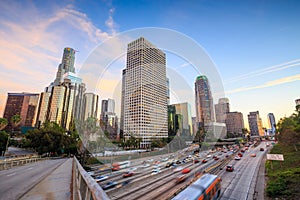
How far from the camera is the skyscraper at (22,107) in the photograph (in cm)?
11025

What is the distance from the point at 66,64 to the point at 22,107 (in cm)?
7904

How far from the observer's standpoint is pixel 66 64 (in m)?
173

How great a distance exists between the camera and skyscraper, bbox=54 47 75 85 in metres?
167

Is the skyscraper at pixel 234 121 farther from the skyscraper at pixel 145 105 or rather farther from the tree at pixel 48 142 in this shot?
the tree at pixel 48 142

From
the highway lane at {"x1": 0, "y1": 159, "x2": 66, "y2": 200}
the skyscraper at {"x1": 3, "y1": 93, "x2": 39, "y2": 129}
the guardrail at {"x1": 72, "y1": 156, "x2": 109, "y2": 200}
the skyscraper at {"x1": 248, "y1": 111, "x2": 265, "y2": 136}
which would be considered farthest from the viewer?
the skyscraper at {"x1": 248, "y1": 111, "x2": 265, "y2": 136}

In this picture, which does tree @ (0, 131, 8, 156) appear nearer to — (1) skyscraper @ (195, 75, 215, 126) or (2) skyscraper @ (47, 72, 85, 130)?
(1) skyscraper @ (195, 75, 215, 126)

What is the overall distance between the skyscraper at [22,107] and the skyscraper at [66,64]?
174ft

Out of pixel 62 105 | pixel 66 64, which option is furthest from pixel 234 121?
pixel 66 64

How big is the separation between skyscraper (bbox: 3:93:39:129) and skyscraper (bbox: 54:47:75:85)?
53.0 metres

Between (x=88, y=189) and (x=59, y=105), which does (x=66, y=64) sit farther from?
(x=88, y=189)

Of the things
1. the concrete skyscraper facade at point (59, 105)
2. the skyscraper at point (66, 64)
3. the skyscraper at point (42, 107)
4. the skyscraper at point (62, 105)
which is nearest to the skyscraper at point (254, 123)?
the concrete skyscraper facade at point (59, 105)

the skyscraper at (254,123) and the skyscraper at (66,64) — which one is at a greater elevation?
the skyscraper at (66,64)

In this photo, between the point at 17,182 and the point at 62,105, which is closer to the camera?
the point at 17,182

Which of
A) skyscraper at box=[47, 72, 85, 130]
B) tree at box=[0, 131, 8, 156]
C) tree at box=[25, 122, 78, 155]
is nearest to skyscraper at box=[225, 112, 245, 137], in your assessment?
tree at box=[25, 122, 78, 155]
